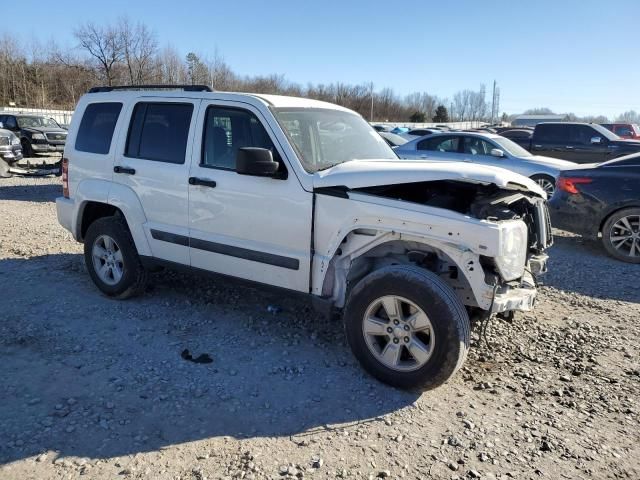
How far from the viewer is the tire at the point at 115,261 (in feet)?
16.9

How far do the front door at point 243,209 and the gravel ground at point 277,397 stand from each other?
0.67 metres

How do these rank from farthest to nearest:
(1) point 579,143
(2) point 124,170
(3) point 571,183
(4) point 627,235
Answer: (1) point 579,143 → (3) point 571,183 → (4) point 627,235 → (2) point 124,170

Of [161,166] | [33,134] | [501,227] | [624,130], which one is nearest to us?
[501,227]

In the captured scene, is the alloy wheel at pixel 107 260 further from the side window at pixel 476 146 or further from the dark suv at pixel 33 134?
the dark suv at pixel 33 134

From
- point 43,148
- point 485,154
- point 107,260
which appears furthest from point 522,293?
point 43,148

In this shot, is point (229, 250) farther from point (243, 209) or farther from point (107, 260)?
point (107, 260)

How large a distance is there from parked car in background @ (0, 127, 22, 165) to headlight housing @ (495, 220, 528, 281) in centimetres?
1557

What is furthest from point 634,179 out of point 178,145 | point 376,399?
point 178,145

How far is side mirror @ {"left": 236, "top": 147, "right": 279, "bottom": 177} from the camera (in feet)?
12.6

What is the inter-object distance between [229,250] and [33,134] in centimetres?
1706

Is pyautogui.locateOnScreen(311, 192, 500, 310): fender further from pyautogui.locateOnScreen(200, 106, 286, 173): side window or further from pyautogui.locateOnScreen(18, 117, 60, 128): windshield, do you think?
pyautogui.locateOnScreen(18, 117, 60, 128): windshield

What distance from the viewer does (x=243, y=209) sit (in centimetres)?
427

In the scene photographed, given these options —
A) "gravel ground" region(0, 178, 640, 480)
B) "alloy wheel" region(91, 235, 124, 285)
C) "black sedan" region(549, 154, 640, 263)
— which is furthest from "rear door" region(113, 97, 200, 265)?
"black sedan" region(549, 154, 640, 263)

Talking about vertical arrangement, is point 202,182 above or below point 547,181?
above
